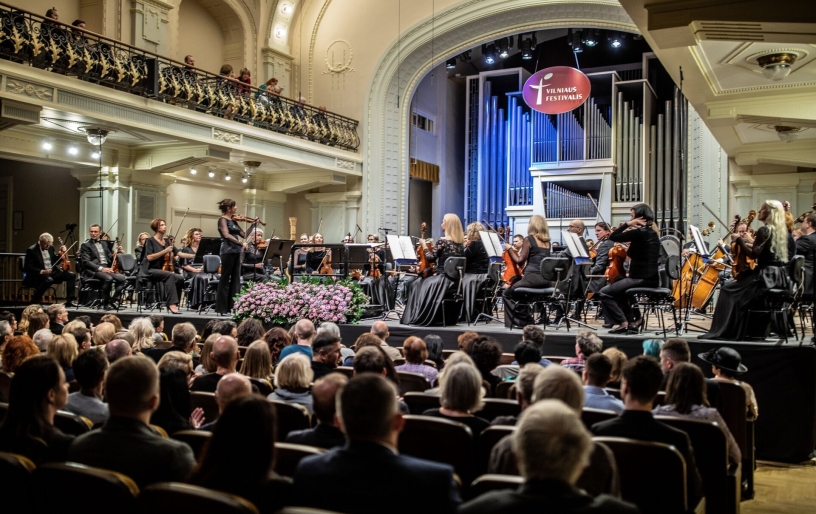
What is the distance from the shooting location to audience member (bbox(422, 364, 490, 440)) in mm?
2893

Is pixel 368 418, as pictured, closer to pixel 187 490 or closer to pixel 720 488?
pixel 187 490

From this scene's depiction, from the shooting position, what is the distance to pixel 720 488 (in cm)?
310

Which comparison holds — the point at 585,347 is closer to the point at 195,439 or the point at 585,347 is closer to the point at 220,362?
the point at 220,362

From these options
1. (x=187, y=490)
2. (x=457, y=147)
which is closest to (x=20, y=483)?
(x=187, y=490)

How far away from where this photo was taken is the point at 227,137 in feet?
41.3

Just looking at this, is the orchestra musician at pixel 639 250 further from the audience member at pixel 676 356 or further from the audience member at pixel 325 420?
the audience member at pixel 325 420

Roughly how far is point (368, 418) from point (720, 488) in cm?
191

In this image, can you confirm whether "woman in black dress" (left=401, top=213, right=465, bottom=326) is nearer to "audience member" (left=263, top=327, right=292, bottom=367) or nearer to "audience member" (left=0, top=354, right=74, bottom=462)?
"audience member" (left=263, top=327, right=292, bottom=367)

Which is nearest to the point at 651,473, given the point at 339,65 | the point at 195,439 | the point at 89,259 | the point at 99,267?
the point at 195,439

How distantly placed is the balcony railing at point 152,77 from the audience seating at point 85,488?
8.93m

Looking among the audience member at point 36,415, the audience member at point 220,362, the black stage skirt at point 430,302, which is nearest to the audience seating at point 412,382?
the audience member at point 220,362

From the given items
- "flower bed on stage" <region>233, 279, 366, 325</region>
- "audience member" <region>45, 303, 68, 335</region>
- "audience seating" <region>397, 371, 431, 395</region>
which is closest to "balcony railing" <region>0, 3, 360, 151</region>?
"audience member" <region>45, 303, 68, 335</region>

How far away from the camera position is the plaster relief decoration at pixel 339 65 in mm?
15930

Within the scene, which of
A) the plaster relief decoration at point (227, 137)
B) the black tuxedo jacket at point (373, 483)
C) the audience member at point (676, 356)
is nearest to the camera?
the black tuxedo jacket at point (373, 483)
